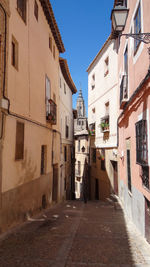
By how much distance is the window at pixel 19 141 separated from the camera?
245 inches

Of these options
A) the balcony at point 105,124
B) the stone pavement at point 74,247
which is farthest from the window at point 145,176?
the balcony at point 105,124

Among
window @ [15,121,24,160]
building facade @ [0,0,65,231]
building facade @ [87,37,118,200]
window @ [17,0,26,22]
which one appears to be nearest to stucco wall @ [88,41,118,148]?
building facade @ [87,37,118,200]

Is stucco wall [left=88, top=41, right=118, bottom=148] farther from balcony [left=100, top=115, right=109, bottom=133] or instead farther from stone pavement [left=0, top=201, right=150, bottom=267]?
stone pavement [left=0, top=201, right=150, bottom=267]

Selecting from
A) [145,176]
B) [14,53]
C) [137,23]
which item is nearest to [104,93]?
[137,23]

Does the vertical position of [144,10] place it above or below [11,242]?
above

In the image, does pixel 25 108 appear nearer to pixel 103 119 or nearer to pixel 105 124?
pixel 105 124

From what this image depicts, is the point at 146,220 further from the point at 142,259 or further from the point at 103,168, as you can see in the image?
the point at 103,168

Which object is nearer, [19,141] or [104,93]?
[19,141]

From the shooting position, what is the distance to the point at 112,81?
38.2 feet

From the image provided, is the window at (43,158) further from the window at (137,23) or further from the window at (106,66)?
the window at (106,66)

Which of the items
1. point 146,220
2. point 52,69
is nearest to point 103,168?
point 52,69

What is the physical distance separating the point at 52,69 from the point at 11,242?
29.3 ft

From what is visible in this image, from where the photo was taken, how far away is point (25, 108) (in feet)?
22.6

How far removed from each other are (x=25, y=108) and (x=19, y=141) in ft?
4.05
